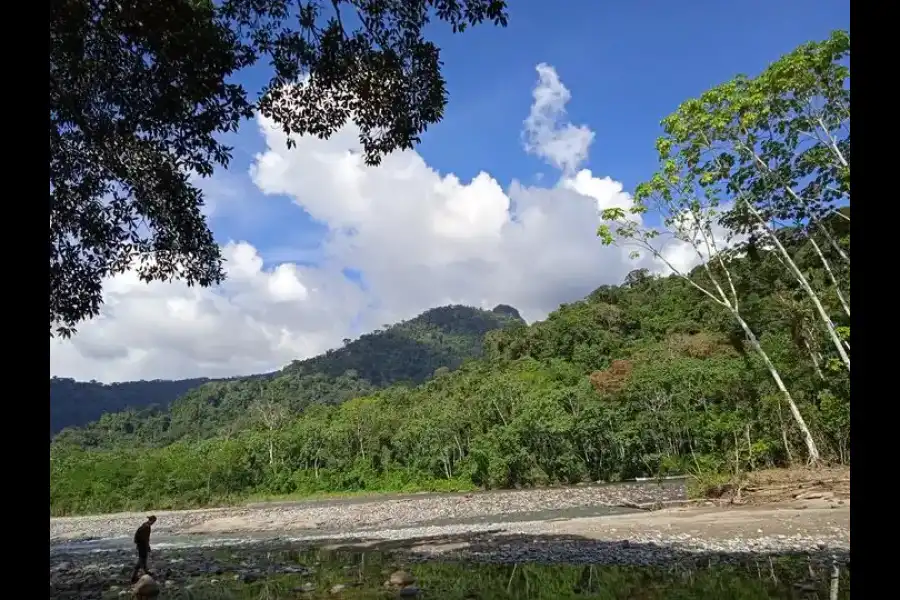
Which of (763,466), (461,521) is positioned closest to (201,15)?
(461,521)

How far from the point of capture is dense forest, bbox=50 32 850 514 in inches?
430

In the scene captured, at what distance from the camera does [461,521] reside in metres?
14.6

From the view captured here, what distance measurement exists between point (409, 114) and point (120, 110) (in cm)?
152

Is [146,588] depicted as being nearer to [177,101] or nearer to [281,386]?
[177,101]

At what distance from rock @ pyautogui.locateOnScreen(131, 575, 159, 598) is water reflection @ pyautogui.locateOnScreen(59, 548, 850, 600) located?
0.12 meters

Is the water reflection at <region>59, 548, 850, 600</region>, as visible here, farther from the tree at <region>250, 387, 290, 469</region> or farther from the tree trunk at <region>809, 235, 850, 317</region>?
the tree at <region>250, 387, 290, 469</region>

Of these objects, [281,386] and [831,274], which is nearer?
[831,274]

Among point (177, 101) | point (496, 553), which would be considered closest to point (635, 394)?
point (496, 553)

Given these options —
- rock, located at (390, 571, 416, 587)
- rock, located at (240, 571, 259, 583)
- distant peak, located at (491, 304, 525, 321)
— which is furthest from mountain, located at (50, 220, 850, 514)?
distant peak, located at (491, 304, 525, 321)

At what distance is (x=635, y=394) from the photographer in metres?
22.3

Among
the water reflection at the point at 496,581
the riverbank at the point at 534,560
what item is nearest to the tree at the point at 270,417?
the riverbank at the point at 534,560

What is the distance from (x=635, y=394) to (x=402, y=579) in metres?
17.4
